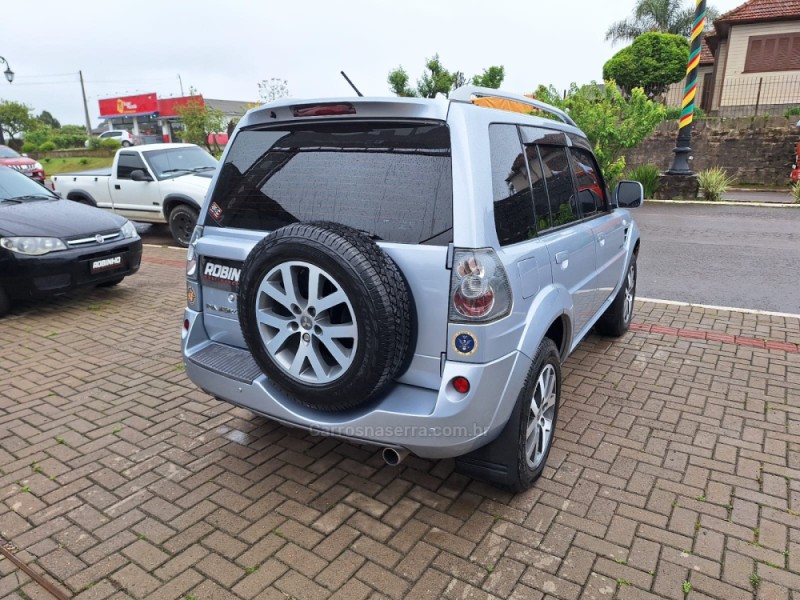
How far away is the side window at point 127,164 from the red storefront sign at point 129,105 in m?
49.9

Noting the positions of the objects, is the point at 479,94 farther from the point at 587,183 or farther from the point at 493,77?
the point at 493,77

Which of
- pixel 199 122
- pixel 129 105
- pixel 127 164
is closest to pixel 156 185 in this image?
pixel 127 164

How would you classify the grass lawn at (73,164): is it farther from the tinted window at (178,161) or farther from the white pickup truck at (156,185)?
the tinted window at (178,161)

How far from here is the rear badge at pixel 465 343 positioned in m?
2.33

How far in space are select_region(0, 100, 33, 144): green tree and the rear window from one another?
62.1m

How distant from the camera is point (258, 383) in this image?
2.71 meters

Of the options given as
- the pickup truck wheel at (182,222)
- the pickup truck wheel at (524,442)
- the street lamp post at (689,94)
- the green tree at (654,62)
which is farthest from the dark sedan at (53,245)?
the green tree at (654,62)

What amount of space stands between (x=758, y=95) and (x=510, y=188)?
24177 mm

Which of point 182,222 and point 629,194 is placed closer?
point 629,194

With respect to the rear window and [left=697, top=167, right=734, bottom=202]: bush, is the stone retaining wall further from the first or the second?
the rear window

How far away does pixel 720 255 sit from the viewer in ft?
28.2

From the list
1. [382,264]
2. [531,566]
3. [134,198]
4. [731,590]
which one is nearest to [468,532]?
[531,566]

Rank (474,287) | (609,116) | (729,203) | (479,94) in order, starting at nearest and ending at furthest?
(474,287) < (479,94) < (609,116) < (729,203)

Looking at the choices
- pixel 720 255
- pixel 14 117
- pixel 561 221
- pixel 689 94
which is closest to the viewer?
pixel 561 221
